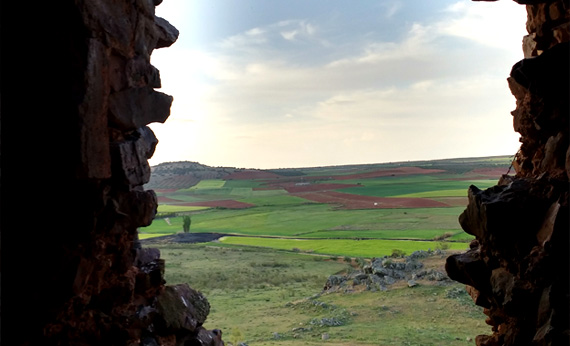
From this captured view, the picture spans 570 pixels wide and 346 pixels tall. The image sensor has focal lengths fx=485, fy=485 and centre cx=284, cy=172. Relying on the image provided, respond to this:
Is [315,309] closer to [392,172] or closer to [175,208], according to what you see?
[175,208]

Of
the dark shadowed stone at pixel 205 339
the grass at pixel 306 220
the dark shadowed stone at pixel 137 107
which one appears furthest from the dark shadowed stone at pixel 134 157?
the grass at pixel 306 220

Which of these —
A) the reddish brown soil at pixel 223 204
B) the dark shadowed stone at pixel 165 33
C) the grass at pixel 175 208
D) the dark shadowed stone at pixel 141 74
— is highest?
the dark shadowed stone at pixel 165 33

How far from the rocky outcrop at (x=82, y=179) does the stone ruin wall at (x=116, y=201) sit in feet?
0.06

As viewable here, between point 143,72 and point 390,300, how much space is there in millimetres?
24642

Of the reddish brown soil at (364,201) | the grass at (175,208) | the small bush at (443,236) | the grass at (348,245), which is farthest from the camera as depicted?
the grass at (175,208)

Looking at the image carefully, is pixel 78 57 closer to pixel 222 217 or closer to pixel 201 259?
pixel 201 259

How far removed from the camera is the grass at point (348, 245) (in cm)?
5294

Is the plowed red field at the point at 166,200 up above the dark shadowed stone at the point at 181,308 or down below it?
below

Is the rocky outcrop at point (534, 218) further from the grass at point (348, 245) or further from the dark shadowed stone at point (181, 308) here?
the grass at point (348, 245)

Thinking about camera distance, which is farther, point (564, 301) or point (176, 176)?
point (176, 176)

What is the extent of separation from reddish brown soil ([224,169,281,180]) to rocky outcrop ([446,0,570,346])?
115m

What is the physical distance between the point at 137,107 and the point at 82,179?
1.92 meters

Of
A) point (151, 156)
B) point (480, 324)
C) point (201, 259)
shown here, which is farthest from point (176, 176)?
point (151, 156)

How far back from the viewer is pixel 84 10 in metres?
7.85
